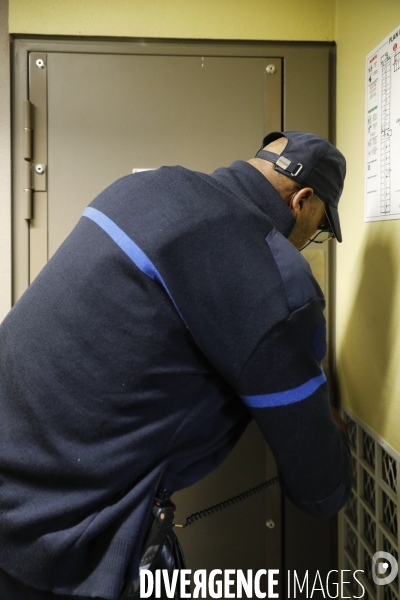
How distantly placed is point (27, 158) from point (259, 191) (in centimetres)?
76

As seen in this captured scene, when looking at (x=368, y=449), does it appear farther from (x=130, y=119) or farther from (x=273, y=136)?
(x=130, y=119)

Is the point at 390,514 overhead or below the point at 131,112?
below

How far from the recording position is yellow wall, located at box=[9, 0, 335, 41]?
1.34 meters

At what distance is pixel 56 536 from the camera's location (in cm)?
72

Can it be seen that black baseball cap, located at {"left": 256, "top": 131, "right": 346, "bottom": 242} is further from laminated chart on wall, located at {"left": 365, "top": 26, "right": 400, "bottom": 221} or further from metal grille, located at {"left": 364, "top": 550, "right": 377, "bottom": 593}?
metal grille, located at {"left": 364, "top": 550, "right": 377, "bottom": 593}

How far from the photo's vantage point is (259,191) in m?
0.92

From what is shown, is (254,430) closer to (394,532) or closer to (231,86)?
(394,532)

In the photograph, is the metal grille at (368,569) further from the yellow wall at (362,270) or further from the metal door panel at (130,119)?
the metal door panel at (130,119)

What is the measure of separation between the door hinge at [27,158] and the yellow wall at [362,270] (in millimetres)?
879

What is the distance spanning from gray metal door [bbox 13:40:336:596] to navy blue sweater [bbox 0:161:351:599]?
634 millimetres

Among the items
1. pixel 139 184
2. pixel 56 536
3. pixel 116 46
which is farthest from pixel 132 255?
pixel 116 46

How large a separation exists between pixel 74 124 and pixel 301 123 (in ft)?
2.14

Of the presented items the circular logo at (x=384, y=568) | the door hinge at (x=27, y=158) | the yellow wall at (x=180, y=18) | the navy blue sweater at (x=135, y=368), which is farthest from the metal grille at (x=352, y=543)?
the yellow wall at (x=180, y=18)

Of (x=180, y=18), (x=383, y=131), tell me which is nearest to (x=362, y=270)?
(x=383, y=131)
